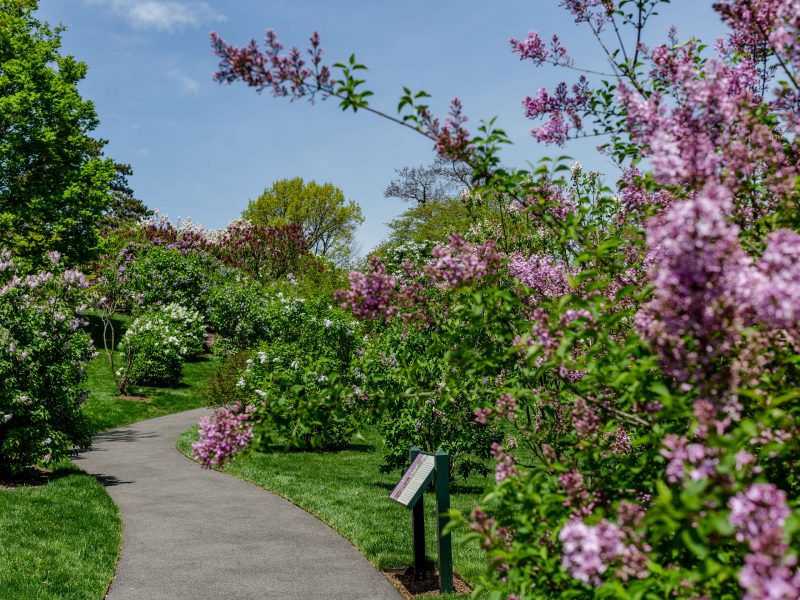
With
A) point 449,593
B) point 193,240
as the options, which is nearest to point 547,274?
point 449,593

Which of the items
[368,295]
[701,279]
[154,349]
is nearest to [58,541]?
[368,295]

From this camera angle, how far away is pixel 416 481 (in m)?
6.69

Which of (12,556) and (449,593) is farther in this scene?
(12,556)

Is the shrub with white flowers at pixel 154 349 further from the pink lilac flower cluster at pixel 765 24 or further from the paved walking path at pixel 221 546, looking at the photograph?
the pink lilac flower cluster at pixel 765 24

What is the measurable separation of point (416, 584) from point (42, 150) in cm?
2558

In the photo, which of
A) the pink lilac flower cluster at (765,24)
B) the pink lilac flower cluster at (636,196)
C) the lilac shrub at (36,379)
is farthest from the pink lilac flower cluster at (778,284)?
the lilac shrub at (36,379)

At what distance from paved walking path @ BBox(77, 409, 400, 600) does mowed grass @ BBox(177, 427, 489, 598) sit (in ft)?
0.84

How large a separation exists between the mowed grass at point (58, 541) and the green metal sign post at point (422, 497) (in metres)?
3.10

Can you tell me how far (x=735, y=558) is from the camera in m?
2.54

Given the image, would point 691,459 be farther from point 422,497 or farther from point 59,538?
point 59,538

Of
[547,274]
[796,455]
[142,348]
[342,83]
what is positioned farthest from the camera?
[142,348]

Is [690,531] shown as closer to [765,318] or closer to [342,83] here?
[765,318]

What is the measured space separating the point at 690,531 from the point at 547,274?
14.9 ft

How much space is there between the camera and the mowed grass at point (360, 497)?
7785mm
